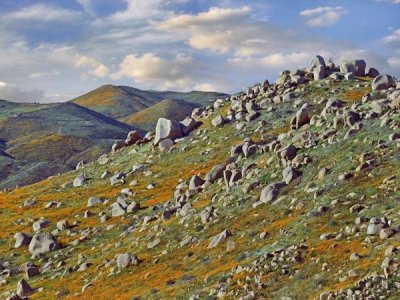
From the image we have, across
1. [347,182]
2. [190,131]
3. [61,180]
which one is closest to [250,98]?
[190,131]

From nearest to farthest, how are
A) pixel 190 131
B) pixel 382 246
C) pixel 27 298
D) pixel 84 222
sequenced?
pixel 382 246 → pixel 27 298 → pixel 84 222 → pixel 190 131

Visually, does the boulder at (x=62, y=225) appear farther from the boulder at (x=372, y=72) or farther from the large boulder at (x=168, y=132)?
the boulder at (x=372, y=72)

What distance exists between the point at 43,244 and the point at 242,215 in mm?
26923

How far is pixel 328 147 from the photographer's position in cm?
5609

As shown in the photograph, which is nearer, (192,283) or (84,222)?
(192,283)

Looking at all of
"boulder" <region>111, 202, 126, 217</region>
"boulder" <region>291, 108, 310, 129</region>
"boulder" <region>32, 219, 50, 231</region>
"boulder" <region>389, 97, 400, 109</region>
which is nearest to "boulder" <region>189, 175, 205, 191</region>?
"boulder" <region>111, 202, 126, 217</region>

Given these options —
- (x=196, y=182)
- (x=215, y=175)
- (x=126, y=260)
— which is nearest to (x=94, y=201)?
(x=196, y=182)

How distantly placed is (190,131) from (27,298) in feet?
179

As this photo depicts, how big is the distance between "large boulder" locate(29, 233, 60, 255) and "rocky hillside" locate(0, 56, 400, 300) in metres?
0.16

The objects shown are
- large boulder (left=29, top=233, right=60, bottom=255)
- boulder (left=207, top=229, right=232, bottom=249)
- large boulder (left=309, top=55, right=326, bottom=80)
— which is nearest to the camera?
boulder (left=207, top=229, right=232, bottom=249)

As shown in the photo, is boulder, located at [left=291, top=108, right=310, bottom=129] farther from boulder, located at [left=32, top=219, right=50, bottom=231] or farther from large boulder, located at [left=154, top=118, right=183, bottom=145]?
boulder, located at [left=32, top=219, right=50, bottom=231]

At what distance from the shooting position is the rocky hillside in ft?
116

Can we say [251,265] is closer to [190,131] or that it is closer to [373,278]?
[373,278]

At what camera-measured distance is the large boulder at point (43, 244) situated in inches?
2564
